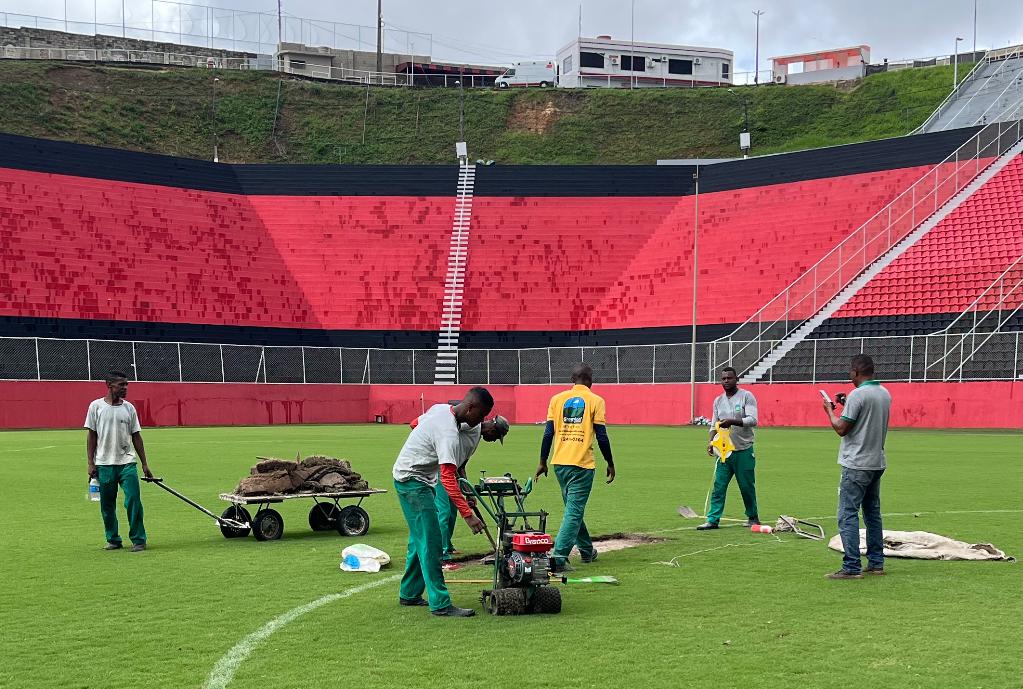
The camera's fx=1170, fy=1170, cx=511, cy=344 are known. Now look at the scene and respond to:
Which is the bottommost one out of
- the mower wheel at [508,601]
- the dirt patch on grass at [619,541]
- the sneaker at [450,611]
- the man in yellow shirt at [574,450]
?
the dirt patch on grass at [619,541]

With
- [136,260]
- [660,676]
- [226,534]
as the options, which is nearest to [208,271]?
[136,260]

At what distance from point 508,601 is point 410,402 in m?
40.9

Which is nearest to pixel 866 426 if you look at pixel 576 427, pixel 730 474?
pixel 576 427

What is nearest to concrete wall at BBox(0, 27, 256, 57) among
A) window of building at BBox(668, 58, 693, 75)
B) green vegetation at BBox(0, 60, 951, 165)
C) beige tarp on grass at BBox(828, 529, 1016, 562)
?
green vegetation at BBox(0, 60, 951, 165)

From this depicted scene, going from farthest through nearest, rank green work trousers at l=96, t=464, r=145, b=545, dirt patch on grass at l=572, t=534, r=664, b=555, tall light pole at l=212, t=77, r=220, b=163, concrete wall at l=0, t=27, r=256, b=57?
concrete wall at l=0, t=27, r=256, b=57 → tall light pole at l=212, t=77, r=220, b=163 → dirt patch on grass at l=572, t=534, r=664, b=555 → green work trousers at l=96, t=464, r=145, b=545

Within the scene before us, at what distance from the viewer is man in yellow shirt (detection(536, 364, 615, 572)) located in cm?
1113

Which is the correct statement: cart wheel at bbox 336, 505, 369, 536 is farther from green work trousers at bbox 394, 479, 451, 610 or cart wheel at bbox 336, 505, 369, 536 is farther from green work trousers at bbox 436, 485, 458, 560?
green work trousers at bbox 394, 479, 451, 610

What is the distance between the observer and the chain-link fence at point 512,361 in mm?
38719

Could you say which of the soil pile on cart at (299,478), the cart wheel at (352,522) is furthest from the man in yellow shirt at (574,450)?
the cart wheel at (352,522)

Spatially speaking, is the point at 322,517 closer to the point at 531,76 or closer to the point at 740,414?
the point at 740,414

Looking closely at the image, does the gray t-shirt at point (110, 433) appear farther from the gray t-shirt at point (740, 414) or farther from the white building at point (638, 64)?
the white building at point (638, 64)

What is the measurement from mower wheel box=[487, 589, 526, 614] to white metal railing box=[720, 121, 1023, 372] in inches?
1429

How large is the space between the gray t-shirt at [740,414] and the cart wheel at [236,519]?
5.69 metres

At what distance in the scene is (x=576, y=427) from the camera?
445 inches
